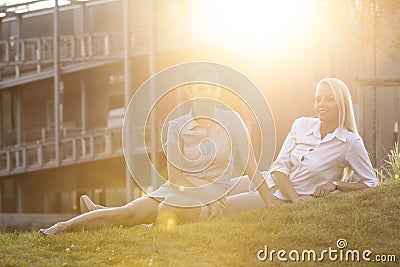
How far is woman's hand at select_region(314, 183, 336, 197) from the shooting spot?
7.87 meters

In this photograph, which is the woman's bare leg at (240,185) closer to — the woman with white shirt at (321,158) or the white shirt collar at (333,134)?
the woman with white shirt at (321,158)

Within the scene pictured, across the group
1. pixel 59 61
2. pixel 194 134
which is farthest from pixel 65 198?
pixel 194 134

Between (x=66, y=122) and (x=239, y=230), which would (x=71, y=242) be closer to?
(x=239, y=230)

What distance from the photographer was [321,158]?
789 cm

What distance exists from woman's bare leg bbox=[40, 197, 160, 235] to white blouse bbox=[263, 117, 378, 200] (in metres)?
1.18

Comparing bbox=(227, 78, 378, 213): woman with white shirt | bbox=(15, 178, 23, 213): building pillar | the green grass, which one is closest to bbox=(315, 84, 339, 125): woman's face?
bbox=(227, 78, 378, 213): woman with white shirt

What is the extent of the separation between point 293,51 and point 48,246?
14.6 metres

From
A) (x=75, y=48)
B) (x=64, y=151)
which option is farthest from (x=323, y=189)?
(x=75, y=48)

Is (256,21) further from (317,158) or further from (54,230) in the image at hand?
(54,230)

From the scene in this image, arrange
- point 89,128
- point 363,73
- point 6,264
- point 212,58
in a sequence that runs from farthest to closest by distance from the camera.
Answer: point 89,128 → point 212,58 → point 363,73 → point 6,264

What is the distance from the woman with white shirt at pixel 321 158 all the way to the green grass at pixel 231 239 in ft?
0.70

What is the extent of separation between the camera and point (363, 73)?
19188 millimetres

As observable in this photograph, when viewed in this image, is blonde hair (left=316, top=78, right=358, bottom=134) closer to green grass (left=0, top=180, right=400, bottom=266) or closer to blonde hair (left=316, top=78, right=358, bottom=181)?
blonde hair (left=316, top=78, right=358, bottom=181)

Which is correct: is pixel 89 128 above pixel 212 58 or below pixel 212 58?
below
